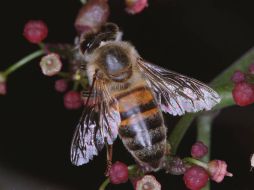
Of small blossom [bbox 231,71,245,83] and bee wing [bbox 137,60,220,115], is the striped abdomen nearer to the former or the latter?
bee wing [bbox 137,60,220,115]

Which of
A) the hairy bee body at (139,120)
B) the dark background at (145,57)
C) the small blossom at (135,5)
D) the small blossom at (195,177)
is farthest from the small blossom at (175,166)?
the small blossom at (135,5)

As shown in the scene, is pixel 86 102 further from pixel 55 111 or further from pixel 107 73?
pixel 55 111

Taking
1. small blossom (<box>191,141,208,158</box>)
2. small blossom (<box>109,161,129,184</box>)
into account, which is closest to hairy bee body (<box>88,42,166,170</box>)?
small blossom (<box>109,161,129,184</box>)

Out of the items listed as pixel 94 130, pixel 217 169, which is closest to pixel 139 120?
pixel 94 130

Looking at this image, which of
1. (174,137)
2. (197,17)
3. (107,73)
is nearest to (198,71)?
(197,17)

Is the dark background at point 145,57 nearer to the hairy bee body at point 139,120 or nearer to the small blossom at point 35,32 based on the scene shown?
the small blossom at point 35,32

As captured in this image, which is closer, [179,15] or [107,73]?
[107,73]
